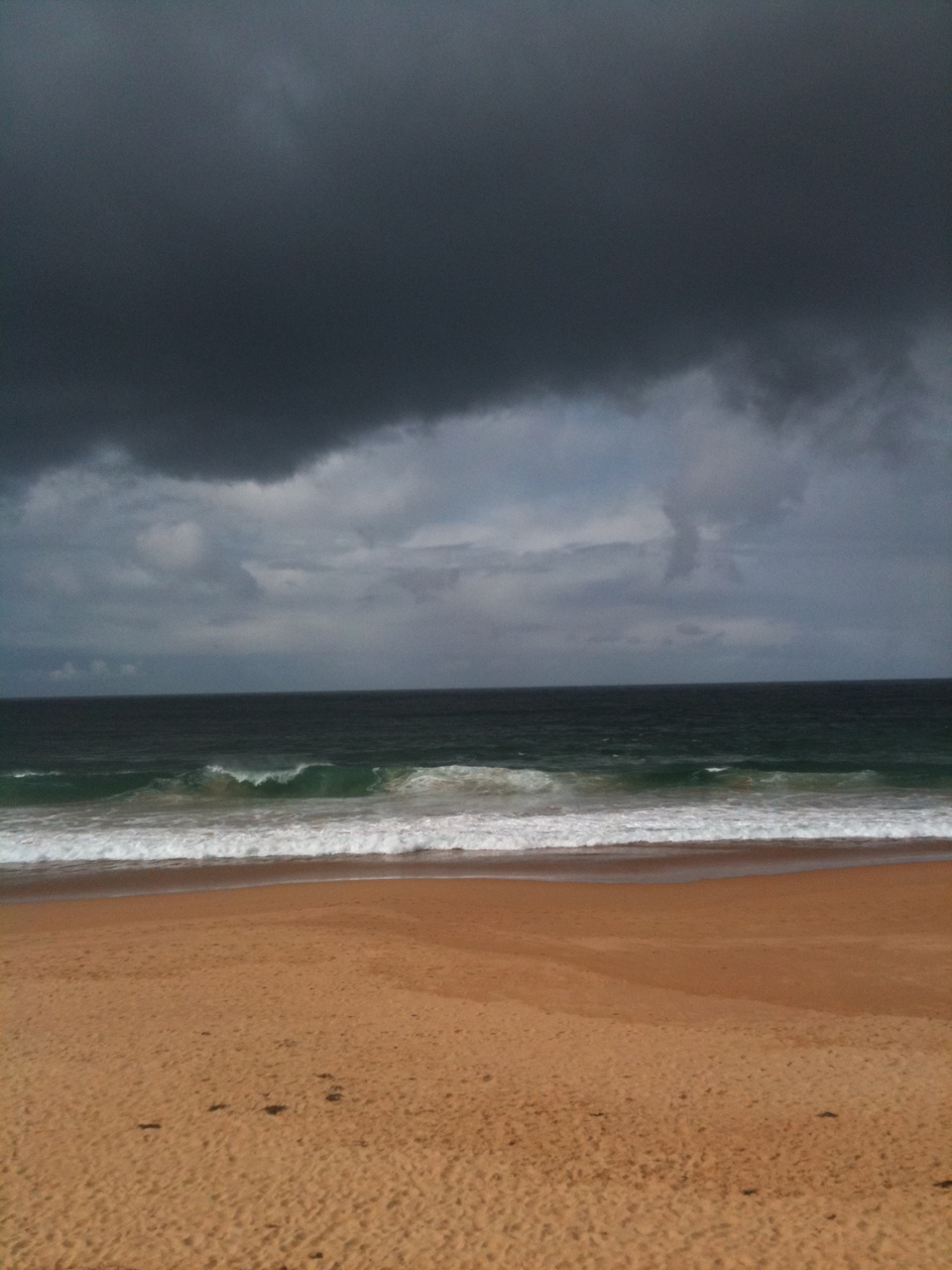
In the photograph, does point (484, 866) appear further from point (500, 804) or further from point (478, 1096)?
point (478, 1096)

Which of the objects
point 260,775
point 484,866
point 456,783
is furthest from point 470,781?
point 484,866

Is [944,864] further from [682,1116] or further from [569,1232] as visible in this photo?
[569,1232]

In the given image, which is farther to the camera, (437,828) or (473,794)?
(473,794)

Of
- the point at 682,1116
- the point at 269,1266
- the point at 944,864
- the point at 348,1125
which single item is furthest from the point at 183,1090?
the point at 944,864

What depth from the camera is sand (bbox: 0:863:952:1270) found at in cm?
464

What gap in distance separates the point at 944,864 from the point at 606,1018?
435 inches

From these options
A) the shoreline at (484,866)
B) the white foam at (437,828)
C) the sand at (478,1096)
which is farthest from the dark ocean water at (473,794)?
the sand at (478,1096)

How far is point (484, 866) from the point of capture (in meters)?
16.2

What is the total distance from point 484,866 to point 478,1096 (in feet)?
32.9

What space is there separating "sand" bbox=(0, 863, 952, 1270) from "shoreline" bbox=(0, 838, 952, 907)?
3692 mm

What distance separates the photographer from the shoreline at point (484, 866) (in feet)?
49.4

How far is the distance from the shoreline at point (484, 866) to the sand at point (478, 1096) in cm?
369

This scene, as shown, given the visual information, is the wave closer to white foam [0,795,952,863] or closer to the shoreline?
white foam [0,795,952,863]

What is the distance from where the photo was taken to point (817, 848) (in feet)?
58.2
